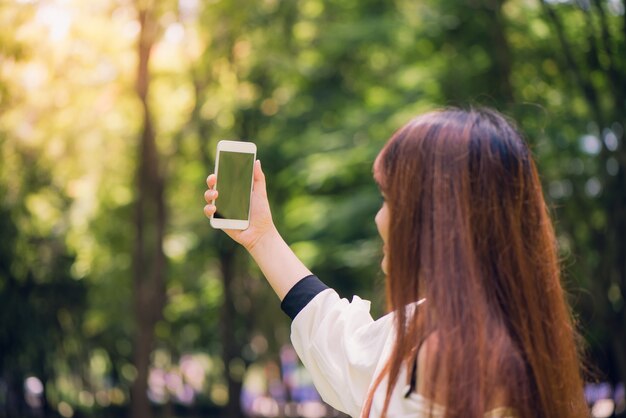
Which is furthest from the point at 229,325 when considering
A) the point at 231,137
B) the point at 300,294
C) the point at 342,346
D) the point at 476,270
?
the point at 476,270

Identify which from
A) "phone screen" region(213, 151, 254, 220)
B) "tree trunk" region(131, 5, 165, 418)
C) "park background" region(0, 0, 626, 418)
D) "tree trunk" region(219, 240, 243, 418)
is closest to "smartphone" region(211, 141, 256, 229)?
"phone screen" region(213, 151, 254, 220)

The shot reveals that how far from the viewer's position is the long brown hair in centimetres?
161

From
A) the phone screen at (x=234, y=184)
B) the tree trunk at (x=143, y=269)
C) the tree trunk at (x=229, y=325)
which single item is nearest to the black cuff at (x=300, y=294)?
the phone screen at (x=234, y=184)

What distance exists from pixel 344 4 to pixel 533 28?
5.29 m

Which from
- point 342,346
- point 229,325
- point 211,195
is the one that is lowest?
point 229,325

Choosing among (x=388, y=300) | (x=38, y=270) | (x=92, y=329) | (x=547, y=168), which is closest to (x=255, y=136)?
(x=38, y=270)

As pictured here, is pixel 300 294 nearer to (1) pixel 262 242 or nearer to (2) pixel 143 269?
(1) pixel 262 242

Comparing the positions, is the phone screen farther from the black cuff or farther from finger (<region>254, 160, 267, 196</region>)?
the black cuff

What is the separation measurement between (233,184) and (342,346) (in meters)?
0.55

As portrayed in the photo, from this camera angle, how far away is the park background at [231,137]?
10945mm

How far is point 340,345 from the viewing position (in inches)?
75.0

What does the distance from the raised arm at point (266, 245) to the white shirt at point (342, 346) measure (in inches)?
4.3


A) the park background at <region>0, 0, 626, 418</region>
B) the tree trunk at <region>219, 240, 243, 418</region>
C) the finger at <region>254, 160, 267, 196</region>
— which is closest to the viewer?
the finger at <region>254, 160, 267, 196</region>

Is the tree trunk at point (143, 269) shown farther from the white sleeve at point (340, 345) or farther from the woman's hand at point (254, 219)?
the white sleeve at point (340, 345)
